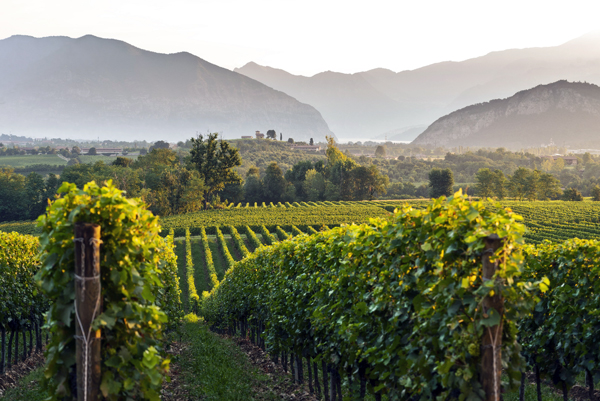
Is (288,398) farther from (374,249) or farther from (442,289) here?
(442,289)

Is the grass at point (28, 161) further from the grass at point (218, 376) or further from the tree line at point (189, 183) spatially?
the grass at point (218, 376)

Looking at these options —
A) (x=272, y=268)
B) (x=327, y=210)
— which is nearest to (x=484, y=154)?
(x=327, y=210)

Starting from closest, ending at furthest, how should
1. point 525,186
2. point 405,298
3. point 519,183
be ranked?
point 405,298 < point 525,186 < point 519,183

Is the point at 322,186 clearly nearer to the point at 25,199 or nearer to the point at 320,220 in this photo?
the point at 320,220

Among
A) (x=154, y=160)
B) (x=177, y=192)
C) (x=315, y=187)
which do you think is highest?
(x=154, y=160)

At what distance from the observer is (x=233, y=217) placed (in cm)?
5988

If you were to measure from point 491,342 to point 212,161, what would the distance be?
3051 inches

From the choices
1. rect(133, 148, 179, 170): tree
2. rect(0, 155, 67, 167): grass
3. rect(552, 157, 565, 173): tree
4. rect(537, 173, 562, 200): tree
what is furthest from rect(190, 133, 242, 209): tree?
rect(552, 157, 565, 173): tree

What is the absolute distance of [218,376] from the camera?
839 centimetres

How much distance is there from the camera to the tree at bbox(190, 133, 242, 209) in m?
78.0

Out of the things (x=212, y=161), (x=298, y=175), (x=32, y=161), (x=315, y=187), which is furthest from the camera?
(x=32, y=161)

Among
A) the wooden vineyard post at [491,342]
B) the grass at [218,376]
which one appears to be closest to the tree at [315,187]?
the grass at [218,376]

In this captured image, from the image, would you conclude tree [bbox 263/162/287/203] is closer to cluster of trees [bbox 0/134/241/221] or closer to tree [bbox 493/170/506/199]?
cluster of trees [bbox 0/134/241/221]

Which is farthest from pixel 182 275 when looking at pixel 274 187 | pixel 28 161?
pixel 28 161
